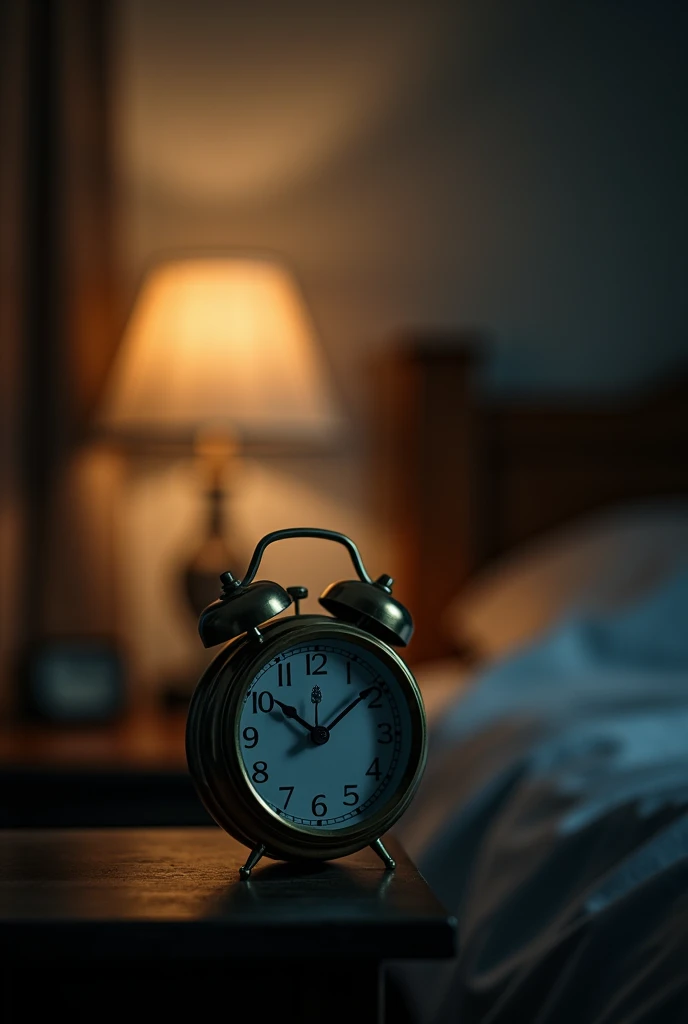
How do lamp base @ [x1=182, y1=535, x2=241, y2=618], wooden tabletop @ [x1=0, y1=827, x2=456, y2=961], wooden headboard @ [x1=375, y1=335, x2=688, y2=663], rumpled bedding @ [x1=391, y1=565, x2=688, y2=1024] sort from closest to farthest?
wooden tabletop @ [x1=0, y1=827, x2=456, y2=961]
rumpled bedding @ [x1=391, y1=565, x2=688, y2=1024]
lamp base @ [x1=182, y1=535, x2=241, y2=618]
wooden headboard @ [x1=375, y1=335, x2=688, y2=663]

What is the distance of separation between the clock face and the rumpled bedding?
0.79 feet

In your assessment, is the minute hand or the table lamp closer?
the minute hand

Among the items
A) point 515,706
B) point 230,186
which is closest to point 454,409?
point 230,186

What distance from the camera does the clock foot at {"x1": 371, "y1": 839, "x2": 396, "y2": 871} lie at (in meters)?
0.69

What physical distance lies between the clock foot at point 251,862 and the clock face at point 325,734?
0.9 inches

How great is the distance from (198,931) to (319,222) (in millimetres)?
1773

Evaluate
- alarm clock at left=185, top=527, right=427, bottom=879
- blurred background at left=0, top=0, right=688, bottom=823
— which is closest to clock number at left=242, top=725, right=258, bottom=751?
alarm clock at left=185, top=527, right=427, bottom=879

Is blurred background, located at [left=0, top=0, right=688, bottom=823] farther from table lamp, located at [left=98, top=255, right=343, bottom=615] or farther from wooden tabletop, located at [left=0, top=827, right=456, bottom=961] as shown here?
wooden tabletop, located at [left=0, top=827, right=456, bottom=961]

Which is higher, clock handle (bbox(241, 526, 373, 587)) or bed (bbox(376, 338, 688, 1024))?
clock handle (bbox(241, 526, 373, 587))

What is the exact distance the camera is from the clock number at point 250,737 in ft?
2.23

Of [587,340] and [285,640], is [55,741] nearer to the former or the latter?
[285,640]

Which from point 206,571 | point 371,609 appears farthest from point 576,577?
point 371,609

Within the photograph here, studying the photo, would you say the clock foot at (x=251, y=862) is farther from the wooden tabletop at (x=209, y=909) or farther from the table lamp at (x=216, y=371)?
the table lamp at (x=216, y=371)

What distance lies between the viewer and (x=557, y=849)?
0.94 metres
